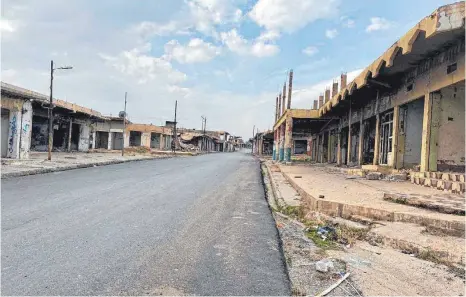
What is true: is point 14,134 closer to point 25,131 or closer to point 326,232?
point 25,131

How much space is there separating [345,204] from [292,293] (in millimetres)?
3298

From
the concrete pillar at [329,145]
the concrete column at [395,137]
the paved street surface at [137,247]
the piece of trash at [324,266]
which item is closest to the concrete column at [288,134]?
the concrete pillar at [329,145]

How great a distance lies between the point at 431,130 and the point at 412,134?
7.72ft

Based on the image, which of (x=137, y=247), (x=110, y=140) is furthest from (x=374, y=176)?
(x=110, y=140)

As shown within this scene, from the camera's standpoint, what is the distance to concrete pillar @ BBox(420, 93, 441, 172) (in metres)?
9.95

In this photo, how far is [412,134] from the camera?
12234mm

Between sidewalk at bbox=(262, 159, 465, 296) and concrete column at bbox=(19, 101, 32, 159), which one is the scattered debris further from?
concrete column at bbox=(19, 101, 32, 159)

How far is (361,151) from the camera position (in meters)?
17.6

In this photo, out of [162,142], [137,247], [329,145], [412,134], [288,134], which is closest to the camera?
[137,247]

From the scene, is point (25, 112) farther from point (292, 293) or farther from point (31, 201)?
point (292, 293)

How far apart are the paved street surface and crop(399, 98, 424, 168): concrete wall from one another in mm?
7473

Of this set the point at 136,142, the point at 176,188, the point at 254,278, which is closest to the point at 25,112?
the point at 176,188

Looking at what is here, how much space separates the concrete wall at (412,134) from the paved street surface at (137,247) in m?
7.47

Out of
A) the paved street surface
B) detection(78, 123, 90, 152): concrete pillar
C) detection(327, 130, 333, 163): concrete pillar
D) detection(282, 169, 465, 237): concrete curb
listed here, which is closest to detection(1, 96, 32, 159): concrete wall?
the paved street surface
